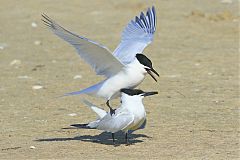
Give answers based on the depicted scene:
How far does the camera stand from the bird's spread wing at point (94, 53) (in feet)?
23.0

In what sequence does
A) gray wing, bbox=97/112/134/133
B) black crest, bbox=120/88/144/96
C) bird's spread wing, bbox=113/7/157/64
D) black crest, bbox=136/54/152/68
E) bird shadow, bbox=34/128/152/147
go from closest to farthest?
gray wing, bbox=97/112/134/133
black crest, bbox=120/88/144/96
bird shadow, bbox=34/128/152/147
black crest, bbox=136/54/152/68
bird's spread wing, bbox=113/7/157/64

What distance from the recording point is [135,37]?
8.57m

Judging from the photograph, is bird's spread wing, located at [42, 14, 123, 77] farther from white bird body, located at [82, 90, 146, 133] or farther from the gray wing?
the gray wing

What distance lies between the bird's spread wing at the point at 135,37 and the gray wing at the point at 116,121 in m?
1.13

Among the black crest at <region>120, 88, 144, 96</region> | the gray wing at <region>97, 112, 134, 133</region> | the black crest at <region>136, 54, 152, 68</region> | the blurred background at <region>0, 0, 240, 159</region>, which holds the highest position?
the black crest at <region>136, 54, 152, 68</region>

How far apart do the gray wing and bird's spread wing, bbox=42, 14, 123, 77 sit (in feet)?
2.12

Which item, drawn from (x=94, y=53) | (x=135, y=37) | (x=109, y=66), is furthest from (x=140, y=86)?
(x=94, y=53)

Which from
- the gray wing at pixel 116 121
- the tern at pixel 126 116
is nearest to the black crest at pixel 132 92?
the tern at pixel 126 116

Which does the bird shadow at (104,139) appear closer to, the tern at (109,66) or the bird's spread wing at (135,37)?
the tern at (109,66)

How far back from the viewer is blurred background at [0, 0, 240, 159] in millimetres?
6773

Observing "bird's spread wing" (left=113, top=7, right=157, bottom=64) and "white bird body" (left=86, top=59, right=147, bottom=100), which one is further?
"bird's spread wing" (left=113, top=7, right=157, bottom=64)

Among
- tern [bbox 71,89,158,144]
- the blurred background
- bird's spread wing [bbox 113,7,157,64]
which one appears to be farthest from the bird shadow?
bird's spread wing [bbox 113,7,157,64]

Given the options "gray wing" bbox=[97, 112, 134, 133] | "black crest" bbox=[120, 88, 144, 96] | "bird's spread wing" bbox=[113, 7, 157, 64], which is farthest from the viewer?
"bird's spread wing" bbox=[113, 7, 157, 64]

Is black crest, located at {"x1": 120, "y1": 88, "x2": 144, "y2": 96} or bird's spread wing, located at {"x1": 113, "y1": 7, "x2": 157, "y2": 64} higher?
black crest, located at {"x1": 120, "y1": 88, "x2": 144, "y2": 96}
